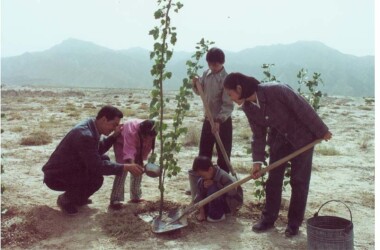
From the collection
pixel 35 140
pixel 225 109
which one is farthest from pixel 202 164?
pixel 35 140

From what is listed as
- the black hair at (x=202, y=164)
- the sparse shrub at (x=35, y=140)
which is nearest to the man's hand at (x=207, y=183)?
the black hair at (x=202, y=164)

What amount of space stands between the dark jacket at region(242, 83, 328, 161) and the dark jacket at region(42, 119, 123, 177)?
1.61 m

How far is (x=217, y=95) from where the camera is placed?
542cm

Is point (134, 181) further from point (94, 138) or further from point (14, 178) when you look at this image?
point (14, 178)

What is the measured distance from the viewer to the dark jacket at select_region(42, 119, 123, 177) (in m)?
4.55

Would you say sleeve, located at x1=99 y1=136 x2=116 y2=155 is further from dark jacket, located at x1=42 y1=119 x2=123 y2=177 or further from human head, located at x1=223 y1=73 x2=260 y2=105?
human head, located at x1=223 y1=73 x2=260 y2=105

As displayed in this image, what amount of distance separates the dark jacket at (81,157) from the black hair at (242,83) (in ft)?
4.91

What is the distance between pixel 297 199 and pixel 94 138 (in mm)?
2302

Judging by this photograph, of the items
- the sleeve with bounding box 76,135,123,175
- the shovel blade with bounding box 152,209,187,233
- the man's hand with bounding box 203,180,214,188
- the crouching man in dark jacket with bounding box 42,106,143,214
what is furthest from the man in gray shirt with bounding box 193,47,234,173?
the sleeve with bounding box 76,135,123,175

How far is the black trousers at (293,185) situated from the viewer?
4.32 metres

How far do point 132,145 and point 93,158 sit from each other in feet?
1.58

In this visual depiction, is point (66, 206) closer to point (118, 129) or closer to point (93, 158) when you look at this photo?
point (93, 158)

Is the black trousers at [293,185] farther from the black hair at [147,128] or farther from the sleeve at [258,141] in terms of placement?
the black hair at [147,128]

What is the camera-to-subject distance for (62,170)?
471 cm
